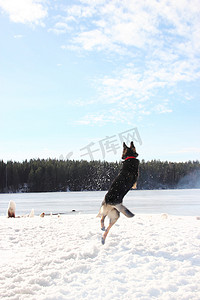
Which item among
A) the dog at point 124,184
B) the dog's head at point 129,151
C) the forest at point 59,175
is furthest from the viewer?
the forest at point 59,175

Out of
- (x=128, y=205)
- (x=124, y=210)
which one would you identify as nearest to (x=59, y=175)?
(x=128, y=205)

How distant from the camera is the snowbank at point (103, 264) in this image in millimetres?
4766

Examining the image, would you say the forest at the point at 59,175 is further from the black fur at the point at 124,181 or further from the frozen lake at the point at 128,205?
the black fur at the point at 124,181

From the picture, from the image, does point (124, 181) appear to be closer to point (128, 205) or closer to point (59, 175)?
point (128, 205)

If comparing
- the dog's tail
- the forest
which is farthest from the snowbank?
the forest

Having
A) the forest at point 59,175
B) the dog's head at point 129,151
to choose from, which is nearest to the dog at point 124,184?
the dog's head at point 129,151

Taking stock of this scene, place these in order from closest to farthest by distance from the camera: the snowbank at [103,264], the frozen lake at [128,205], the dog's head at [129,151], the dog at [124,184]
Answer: the snowbank at [103,264] < the dog at [124,184] < the dog's head at [129,151] < the frozen lake at [128,205]

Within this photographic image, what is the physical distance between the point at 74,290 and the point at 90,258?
1405 millimetres

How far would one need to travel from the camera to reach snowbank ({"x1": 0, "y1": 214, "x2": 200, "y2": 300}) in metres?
4.77

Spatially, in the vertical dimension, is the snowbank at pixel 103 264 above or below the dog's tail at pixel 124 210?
below

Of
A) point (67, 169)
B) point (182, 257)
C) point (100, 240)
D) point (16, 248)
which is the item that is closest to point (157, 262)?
point (182, 257)

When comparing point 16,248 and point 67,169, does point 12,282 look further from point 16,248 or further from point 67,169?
point 67,169

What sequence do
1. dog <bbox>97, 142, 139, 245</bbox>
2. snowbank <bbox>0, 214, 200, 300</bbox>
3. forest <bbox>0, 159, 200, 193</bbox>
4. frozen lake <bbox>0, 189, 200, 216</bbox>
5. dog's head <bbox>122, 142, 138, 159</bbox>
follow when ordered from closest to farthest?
snowbank <bbox>0, 214, 200, 300</bbox>, dog <bbox>97, 142, 139, 245</bbox>, dog's head <bbox>122, 142, 138, 159</bbox>, frozen lake <bbox>0, 189, 200, 216</bbox>, forest <bbox>0, 159, 200, 193</bbox>

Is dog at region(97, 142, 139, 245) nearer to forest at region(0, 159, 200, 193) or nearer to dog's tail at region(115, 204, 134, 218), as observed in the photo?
dog's tail at region(115, 204, 134, 218)
